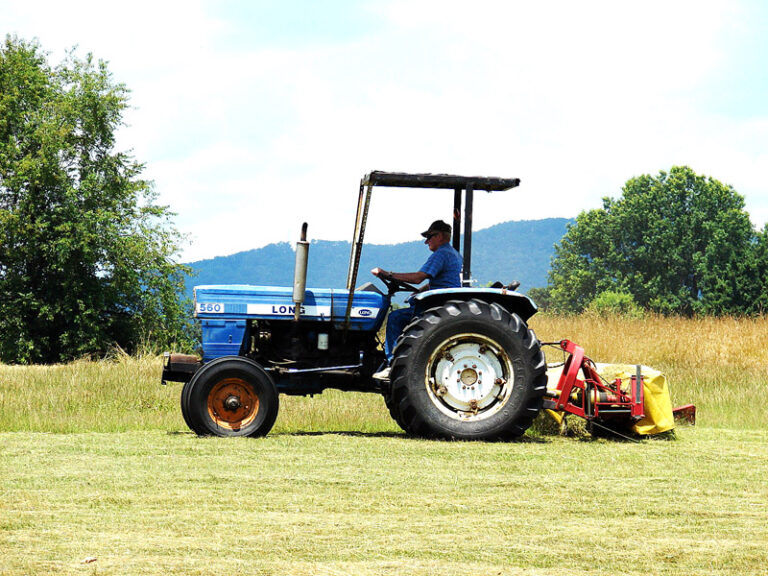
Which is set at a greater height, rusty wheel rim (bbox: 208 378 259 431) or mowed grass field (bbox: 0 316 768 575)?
rusty wheel rim (bbox: 208 378 259 431)

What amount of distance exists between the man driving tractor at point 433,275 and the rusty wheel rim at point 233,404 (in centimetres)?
91

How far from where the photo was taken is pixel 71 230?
2672cm

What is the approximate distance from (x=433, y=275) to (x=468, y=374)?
0.75 meters

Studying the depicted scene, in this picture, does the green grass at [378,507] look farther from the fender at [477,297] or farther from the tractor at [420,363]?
the fender at [477,297]

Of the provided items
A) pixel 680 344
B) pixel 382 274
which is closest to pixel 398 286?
pixel 382 274

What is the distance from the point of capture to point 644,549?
3.86m

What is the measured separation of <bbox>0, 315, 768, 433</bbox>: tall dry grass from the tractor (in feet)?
2.72

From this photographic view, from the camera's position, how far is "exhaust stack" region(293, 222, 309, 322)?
22.2 ft

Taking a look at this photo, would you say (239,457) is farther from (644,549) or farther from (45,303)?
(45,303)

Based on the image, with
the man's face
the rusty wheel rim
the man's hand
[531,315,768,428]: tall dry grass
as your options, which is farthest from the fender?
[531,315,768,428]: tall dry grass

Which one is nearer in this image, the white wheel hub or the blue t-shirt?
the white wheel hub

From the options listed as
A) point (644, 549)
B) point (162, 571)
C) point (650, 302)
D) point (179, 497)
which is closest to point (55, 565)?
point (162, 571)

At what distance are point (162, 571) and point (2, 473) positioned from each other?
251 cm

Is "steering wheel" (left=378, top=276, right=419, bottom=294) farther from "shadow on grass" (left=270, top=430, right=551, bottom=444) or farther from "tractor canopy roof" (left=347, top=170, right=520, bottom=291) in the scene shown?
"shadow on grass" (left=270, top=430, right=551, bottom=444)
